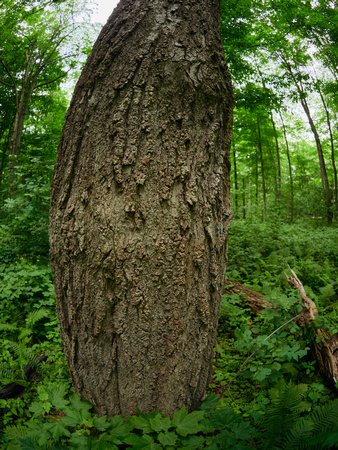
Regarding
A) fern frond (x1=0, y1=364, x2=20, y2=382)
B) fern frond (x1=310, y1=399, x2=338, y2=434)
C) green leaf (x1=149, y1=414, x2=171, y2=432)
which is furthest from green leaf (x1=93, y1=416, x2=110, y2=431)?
fern frond (x1=0, y1=364, x2=20, y2=382)

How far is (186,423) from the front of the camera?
153cm

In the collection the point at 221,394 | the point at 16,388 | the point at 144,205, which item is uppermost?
the point at 144,205

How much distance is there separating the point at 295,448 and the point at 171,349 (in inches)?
30.2

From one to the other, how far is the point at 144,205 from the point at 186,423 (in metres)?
1.27

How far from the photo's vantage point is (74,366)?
1821mm

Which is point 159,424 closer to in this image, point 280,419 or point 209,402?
point 209,402

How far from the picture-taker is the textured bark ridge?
1595 millimetres

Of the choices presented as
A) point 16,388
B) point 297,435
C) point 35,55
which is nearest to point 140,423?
point 297,435

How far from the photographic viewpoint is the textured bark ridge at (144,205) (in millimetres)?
1595

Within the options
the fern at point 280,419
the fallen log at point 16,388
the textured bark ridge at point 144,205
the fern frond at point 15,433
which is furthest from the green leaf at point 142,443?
the fallen log at point 16,388

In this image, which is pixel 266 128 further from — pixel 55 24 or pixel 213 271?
pixel 213 271

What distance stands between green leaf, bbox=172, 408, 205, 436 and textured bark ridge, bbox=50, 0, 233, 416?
14 centimetres

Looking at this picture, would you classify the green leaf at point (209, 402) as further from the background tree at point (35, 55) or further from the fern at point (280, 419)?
the background tree at point (35, 55)

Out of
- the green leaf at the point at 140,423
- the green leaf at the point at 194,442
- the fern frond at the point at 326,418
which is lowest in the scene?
the green leaf at the point at 194,442
